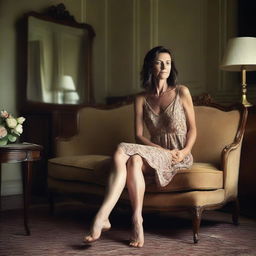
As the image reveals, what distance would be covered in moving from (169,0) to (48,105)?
63.0 inches

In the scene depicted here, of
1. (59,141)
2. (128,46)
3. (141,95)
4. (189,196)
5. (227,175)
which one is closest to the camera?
(189,196)

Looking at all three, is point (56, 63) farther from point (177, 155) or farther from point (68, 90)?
point (177, 155)

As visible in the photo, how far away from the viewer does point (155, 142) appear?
2.79 m

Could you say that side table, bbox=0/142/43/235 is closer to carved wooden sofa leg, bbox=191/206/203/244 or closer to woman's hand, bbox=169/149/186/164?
woman's hand, bbox=169/149/186/164

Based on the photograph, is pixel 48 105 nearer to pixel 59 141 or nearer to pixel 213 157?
pixel 59 141

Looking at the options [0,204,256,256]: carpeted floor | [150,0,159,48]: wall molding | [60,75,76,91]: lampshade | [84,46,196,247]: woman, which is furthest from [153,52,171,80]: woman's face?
[60,75,76,91]: lampshade

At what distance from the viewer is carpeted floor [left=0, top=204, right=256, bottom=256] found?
2291 mm

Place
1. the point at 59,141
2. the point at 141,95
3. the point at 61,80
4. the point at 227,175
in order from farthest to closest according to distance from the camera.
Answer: the point at 61,80 → the point at 59,141 → the point at 141,95 → the point at 227,175

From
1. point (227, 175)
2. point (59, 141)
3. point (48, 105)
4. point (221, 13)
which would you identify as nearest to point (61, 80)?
point (48, 105)

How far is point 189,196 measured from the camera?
2502 millimetres

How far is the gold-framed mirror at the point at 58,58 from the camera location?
14.3 ft

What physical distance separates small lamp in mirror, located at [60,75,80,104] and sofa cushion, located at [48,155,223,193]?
1.49m

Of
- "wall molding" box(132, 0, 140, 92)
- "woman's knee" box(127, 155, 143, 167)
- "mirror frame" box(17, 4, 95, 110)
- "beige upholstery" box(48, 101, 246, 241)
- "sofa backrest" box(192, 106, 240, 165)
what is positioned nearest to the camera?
"woman's knee" box(127, 155, 143, 167)

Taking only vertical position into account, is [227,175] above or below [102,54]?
below
